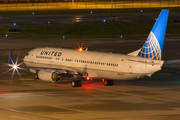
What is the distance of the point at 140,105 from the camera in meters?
36.6

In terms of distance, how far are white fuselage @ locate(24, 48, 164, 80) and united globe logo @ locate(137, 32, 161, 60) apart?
82 centimetres

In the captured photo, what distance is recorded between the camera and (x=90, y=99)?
39344mm

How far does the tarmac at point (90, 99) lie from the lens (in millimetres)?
32375

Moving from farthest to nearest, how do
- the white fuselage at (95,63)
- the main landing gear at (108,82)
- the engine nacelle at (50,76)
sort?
the main landing gear at (108,82)
the engine nacelle at (50,76)
the white fuselage at (95,63)

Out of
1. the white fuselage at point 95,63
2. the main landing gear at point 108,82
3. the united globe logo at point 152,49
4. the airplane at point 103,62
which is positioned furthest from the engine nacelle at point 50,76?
the united globe logo at point 152,49

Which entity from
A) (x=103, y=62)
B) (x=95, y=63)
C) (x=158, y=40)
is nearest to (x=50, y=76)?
(x=95, y=63)

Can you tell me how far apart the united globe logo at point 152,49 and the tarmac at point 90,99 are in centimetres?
404

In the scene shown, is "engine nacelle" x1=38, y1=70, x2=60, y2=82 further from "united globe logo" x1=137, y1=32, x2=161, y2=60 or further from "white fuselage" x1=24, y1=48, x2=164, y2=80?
"united globe logo" x1=137, y1=32, x2=161, y2=60

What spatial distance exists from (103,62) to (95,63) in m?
1.28

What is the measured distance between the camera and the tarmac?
32.4m

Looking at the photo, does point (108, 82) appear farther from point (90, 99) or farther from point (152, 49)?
point (90, 99)

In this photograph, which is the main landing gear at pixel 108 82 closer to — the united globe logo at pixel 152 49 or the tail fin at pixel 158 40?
the united globe logo at pixel 152 49

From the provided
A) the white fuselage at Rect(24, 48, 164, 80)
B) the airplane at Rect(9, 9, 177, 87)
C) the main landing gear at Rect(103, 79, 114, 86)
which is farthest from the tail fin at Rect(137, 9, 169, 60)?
the main landing gear at Rect(103, 79, 114, 86)

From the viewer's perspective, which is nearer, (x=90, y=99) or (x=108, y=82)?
(x=90, y=99)
